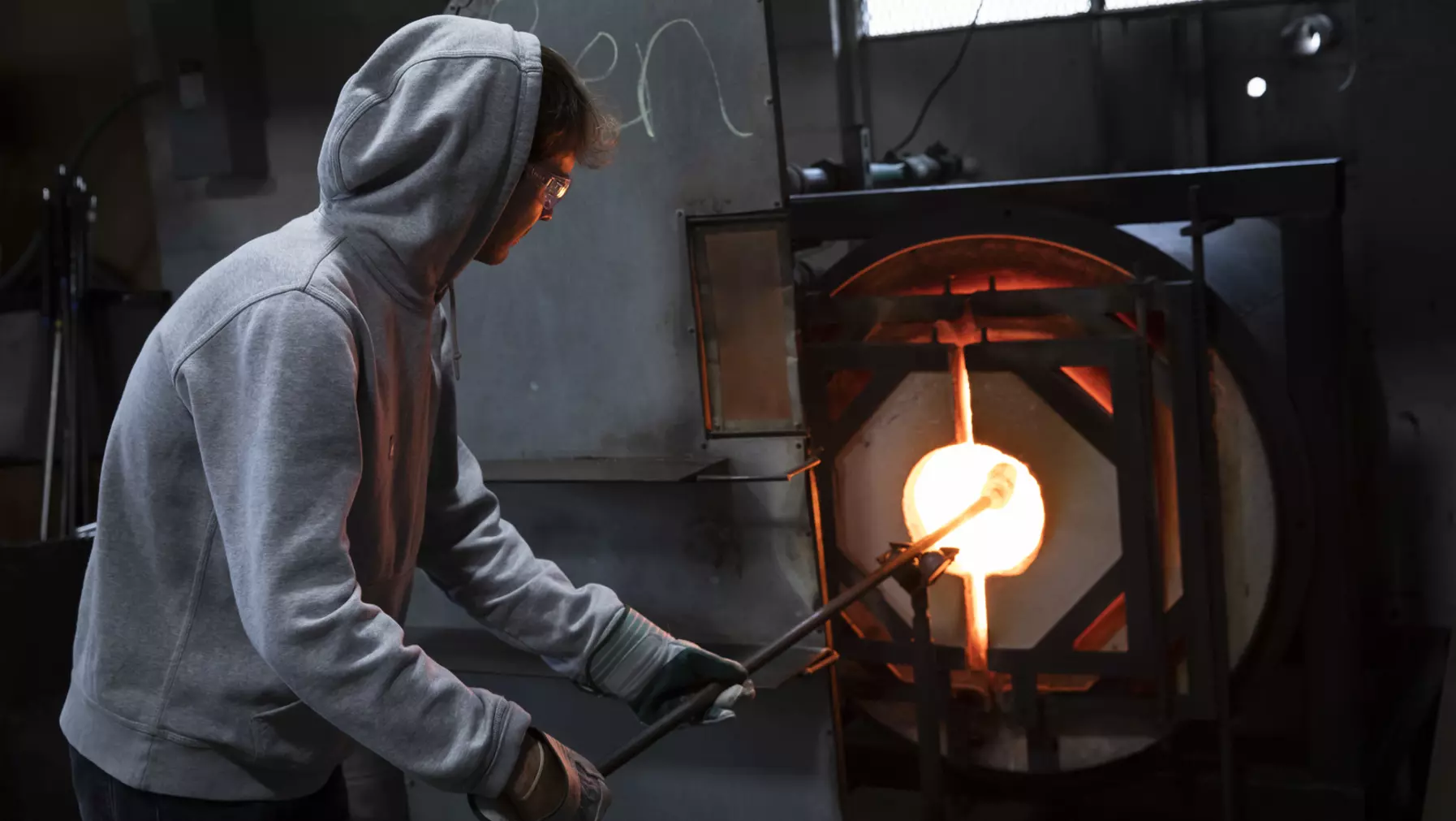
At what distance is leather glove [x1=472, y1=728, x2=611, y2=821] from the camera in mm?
1330

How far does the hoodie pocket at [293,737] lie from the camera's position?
4.61 ft

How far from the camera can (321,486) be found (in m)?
1.20

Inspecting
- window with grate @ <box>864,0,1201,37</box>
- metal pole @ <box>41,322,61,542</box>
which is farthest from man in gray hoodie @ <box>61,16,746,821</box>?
window with grate @ <box>864,0,1201,37</box>

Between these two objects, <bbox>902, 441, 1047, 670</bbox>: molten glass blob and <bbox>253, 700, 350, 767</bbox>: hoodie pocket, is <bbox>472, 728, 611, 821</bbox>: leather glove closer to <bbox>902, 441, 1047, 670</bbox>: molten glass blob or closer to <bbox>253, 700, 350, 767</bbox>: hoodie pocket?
<bbox>253, 700, 350, 767</bbox>: hoodie pocket

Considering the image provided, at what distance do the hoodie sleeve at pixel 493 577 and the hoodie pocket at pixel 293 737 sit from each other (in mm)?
274

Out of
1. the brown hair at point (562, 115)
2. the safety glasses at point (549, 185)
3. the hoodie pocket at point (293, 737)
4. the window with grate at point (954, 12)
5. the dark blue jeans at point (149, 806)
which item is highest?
the window with grate at point (954, 12)

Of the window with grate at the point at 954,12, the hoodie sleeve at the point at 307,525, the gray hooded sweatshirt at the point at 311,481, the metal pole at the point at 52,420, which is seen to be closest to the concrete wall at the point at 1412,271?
the window with grate at the point at 954,12

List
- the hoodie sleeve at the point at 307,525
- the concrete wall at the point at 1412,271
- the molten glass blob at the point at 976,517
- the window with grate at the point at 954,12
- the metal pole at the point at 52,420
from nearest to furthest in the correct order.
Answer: the hoodie sleeve at the point at 307,525
the molten glass blob at the point at 976,517
the concrete wall at the point at 1412,271
the metal pole at the point at 52,420
the window with grate at the point at 954,12

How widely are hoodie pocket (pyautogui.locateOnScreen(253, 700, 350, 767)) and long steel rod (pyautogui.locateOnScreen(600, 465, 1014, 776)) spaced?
317mm

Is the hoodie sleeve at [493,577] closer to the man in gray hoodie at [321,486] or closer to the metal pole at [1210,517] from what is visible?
the man in gray hoodie at [321,486]

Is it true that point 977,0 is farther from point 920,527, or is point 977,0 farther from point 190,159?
point 190,159

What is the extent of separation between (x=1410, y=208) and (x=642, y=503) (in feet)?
6.10

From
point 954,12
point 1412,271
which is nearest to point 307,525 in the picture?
point 1412,271

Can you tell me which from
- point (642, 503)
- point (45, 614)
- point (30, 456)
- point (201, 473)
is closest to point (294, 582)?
point (201, 473)
